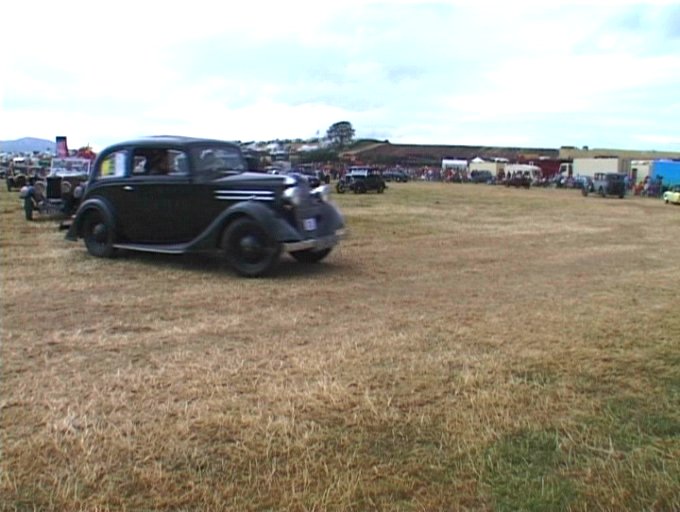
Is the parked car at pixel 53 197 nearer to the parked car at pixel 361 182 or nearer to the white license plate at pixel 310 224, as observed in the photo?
the white license plate at pixel 310 224

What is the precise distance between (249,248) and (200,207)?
96 centimetres

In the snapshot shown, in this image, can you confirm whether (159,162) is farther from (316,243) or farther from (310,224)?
(316,243)

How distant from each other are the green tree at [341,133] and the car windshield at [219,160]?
312 feet

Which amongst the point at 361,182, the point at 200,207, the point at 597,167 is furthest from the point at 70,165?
the point at 597,167

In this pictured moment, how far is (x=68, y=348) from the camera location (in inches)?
171

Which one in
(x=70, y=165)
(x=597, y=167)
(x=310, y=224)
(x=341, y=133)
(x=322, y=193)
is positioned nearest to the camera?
(x=310, y=224)

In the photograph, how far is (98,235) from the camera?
8.71m

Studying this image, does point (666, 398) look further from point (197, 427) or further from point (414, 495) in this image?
point (197, 427)

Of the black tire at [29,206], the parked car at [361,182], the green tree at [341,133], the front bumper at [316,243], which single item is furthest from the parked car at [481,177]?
the front bumper at [316,243]

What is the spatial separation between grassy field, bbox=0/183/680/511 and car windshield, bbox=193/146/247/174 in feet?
5.37

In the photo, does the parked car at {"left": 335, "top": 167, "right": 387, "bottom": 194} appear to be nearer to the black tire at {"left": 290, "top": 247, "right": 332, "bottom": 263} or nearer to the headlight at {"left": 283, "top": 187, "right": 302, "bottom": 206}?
the black tire at {"left": 290, "top": 247, "right": 332, "bottom": 263}

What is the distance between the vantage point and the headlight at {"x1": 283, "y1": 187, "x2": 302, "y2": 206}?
762cm

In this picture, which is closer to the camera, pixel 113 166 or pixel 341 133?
pixel 113 166

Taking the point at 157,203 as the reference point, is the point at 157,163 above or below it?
above
